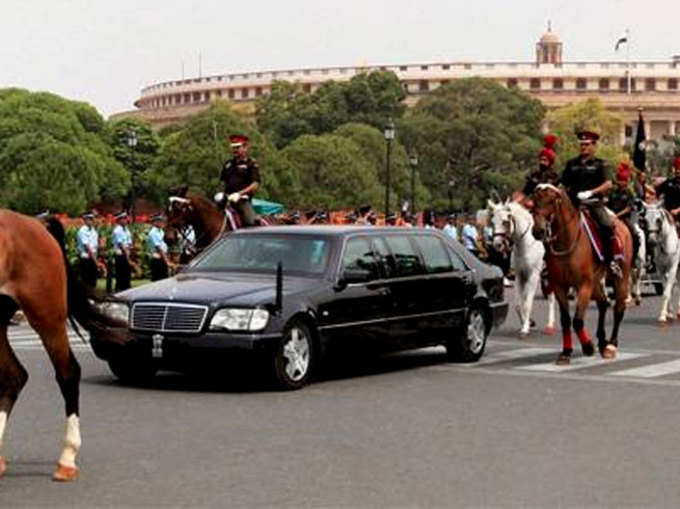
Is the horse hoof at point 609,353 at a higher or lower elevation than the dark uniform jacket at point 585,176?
lower

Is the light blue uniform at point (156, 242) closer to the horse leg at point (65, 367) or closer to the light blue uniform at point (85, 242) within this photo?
the light blue uniform at point (85, 242)

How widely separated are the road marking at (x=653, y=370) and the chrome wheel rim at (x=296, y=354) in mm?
3674

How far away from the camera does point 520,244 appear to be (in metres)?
22.7

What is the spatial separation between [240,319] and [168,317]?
2.33ft

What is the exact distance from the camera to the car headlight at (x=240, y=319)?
14.2 meters

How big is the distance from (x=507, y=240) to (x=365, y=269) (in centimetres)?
695

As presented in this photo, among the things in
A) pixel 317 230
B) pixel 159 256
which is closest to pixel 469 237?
pixel 159 256

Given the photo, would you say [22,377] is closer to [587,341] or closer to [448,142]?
[587,341]

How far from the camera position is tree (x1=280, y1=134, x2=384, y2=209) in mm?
87938

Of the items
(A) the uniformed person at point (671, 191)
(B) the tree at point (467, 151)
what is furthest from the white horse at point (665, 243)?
(B) the tree at point (467, 151)

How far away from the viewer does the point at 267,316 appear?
14312 millimetres

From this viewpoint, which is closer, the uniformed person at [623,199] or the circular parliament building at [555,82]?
the uniformed person at [623,199]

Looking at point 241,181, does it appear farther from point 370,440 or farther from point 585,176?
point 370,440

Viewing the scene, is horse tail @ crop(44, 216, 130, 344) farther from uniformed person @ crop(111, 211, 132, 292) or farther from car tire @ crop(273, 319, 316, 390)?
uniformed person @ crop(111, 211, 132, 292)
